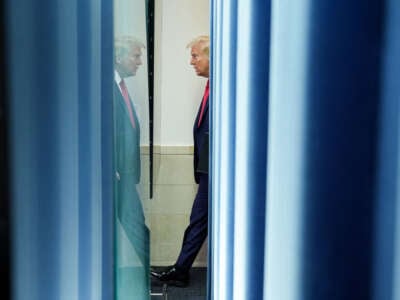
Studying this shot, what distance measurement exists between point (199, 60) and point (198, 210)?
2.96ft

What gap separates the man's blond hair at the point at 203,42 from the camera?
223 centimetres

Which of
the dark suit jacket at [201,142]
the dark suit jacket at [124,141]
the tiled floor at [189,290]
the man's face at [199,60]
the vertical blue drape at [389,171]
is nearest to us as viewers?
the vertical blue drape at [389,171]

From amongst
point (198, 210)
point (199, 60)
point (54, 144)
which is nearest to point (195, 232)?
point (198, 210)

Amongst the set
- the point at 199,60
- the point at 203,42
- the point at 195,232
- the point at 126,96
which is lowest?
the point at 195,232

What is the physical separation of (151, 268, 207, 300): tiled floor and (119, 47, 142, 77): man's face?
4.73ft

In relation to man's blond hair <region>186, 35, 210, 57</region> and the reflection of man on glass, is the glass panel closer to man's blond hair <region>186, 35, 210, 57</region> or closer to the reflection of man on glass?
the reflection of man on glass

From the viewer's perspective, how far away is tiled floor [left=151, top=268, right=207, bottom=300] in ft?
6.58

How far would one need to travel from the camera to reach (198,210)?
2.17m

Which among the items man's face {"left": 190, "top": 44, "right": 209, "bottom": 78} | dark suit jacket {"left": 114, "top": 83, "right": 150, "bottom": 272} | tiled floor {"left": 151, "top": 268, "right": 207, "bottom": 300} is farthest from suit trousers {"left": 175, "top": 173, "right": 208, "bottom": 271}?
dark suit jacket {"left": 114, "top": 83, "right": 150, "bottom": 272}

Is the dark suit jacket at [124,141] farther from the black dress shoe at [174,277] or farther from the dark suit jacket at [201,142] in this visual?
the black dress shoe at [174,277]

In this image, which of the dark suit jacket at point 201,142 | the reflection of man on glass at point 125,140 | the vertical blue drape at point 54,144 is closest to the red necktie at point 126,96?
the reflection of man on glass at point 125,140

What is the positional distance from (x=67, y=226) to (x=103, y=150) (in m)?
0.16

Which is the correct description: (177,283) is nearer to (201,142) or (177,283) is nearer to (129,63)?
(201,142)

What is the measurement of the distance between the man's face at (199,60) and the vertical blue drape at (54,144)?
6.01 feet
